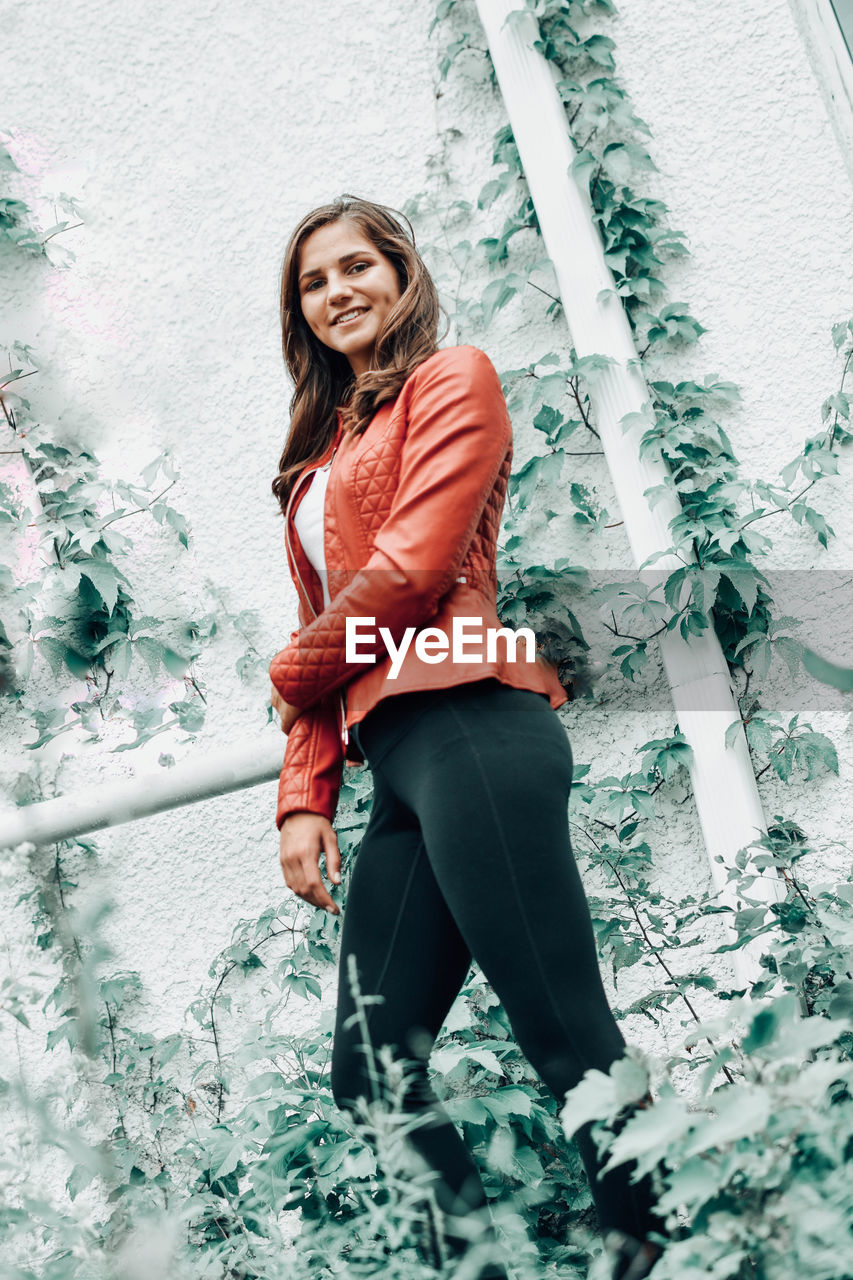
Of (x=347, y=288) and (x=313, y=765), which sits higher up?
(x=347, y=288)

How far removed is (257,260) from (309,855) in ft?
5.51

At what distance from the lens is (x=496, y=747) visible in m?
1.29

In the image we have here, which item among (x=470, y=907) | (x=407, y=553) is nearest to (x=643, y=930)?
(x=470, y=907)

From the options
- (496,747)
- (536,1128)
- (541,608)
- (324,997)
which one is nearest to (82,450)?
(541,608)

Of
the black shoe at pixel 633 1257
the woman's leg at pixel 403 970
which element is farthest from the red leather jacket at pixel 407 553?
the black shoe at pixel 633 1257

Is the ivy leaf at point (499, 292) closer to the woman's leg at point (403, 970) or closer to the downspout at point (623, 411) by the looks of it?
the downspout at point (623, 411)

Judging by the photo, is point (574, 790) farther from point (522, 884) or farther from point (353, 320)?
point (353, 320)

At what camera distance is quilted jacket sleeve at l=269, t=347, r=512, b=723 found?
1355mm

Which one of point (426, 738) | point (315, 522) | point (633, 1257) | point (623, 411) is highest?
point (623, 411)

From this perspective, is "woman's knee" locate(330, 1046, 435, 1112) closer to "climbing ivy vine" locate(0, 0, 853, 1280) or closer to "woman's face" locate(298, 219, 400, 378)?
"climbing ivy vine" locate(0, 0, 853, 1280)

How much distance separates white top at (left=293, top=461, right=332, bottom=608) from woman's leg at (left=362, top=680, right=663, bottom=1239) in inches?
15.7

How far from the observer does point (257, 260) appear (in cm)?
256

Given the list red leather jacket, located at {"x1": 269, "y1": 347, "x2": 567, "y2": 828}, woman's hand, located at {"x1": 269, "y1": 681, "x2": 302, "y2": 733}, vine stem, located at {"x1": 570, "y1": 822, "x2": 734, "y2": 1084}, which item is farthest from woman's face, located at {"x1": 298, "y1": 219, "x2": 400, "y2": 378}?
vine stem, located at {"x1": 570, "y1": 822, "x2": 734, "y2": 1084}

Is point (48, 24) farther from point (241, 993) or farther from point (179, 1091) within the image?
point (179, 1091)
